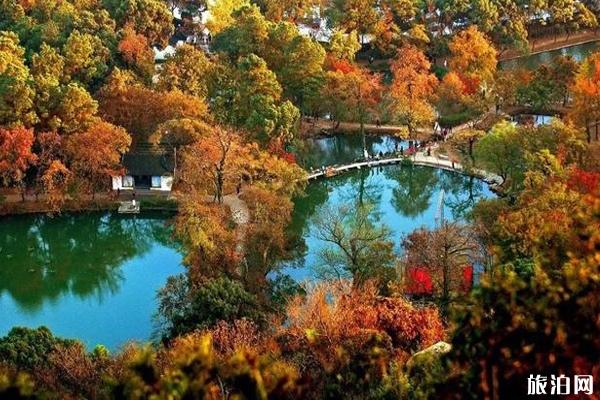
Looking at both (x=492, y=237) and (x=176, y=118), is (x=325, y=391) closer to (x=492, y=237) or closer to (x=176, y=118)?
(x=492, y=237)

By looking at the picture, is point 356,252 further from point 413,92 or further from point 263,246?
point 413,92

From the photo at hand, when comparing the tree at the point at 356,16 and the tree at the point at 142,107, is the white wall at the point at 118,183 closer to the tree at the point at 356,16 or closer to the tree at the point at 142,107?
the tree at the point at 142,107

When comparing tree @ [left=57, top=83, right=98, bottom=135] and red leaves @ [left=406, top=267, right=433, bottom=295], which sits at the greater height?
tree @ [left=57, top=83, right=98, bottom=135]

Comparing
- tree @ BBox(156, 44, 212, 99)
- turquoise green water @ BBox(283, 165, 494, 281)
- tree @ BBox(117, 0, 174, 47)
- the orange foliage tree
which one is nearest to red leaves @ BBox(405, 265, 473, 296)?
the orange foliage tree

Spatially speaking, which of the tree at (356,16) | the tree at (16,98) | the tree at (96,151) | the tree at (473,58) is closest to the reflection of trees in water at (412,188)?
the tree at (473,58)

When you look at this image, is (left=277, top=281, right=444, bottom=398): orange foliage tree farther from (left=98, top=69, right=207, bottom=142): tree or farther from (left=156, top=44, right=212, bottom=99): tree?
(left=156, top=44, right=212, bottom=99): tree

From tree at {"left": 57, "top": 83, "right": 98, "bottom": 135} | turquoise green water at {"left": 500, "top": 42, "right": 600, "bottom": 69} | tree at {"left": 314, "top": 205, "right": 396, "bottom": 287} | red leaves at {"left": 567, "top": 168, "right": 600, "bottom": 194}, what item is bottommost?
tree at {"left": 314, "top": 205, "right": 396, "bottom": 287}

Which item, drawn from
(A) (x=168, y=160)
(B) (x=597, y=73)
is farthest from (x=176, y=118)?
(B) (x=597, y=73)
